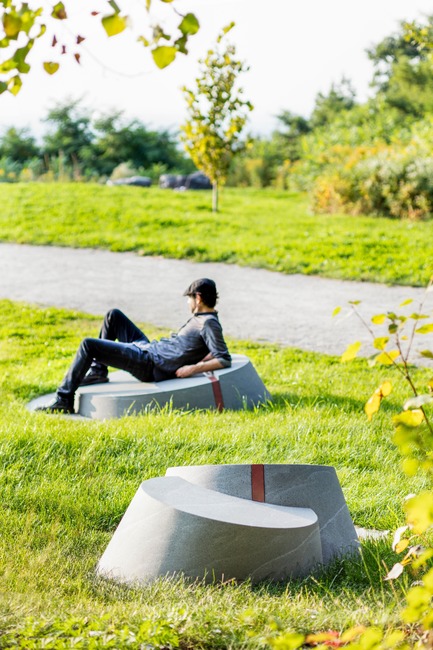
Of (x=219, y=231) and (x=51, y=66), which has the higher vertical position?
(x=51, y=66)

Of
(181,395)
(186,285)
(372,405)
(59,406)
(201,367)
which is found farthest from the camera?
(186,285)

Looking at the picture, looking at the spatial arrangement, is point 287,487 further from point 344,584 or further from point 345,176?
point 345,176

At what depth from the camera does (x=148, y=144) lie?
36.9 metres

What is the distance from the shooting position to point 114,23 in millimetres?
2139

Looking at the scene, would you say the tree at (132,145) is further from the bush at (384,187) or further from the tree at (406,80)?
the bush at (384,187)

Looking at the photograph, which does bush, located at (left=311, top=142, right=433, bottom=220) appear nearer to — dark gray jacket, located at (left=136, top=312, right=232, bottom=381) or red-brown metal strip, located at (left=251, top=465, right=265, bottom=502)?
dark gray jacket, located at (left=136, top=312, right=232, bottom=381)

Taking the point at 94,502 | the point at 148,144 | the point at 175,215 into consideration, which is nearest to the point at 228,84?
the point at 175,215

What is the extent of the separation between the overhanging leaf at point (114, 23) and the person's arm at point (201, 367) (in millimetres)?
4673

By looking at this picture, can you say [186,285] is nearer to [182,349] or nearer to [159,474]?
[182,349]

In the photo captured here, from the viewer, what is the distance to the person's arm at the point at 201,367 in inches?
265

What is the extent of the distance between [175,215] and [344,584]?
Result: 14.1 metres

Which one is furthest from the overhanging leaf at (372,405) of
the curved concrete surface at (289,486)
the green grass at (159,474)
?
the curved concrete surface at (289,486)

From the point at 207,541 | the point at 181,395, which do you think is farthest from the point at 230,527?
the point at 181,395

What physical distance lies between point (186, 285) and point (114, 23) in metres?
10.5
